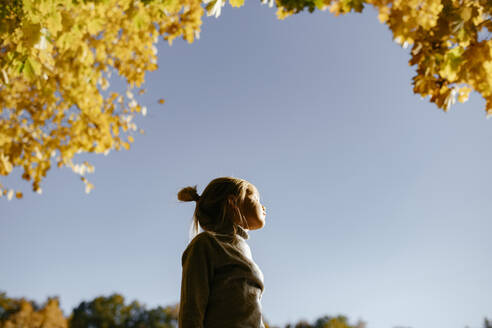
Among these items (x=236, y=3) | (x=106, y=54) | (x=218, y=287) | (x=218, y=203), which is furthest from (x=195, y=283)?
(x=106, y=54)

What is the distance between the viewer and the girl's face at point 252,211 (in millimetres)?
1767

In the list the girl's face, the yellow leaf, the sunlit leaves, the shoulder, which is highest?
Result: the yellow leaf

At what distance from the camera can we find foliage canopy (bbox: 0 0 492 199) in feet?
7.70

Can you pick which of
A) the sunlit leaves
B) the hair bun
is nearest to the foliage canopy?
the sunlit leaves

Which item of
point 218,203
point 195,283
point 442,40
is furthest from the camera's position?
point 442,40

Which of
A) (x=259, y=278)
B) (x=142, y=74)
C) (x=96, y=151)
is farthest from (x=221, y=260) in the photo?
(x=142, y=74)

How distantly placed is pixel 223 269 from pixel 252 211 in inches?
15.3

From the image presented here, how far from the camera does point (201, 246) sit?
1.49 meters

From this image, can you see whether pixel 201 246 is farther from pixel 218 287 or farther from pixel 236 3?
pixel 236 3

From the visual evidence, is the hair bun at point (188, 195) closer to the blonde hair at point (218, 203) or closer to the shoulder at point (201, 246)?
the blonde hair at point (218, 203)

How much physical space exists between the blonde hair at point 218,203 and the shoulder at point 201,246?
0.45 feet

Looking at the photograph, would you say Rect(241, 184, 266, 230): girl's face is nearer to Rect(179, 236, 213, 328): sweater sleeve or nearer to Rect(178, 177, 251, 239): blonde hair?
Rect(178, 177, 251, 239): blonde hair

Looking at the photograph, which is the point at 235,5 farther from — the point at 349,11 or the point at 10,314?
the point at 10,314

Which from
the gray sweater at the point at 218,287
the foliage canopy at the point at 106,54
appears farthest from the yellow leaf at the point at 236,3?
the gray sweater at the point at 218,287
